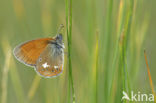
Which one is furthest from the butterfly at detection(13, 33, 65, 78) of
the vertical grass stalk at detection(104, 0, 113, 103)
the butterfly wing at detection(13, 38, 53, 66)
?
the vertical grass stalk at detection(104, 0, 113, 103)

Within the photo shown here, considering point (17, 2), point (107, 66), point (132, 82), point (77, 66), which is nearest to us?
point (107, 66)

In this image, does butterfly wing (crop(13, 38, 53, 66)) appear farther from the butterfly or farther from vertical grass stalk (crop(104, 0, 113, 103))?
vertical grass stalk (crop(104, 0, 113, 103))

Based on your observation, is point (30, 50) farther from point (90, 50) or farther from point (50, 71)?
point (90, 50)

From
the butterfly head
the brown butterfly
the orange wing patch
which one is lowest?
the orange wing patch

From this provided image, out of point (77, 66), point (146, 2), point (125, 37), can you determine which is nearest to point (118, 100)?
point (125, 37)

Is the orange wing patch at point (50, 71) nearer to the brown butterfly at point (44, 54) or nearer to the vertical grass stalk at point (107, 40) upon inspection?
the brown butterfly at point (44, 54)

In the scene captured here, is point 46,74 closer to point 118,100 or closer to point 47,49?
point 47,49

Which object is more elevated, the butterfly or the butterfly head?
the butterfly head
